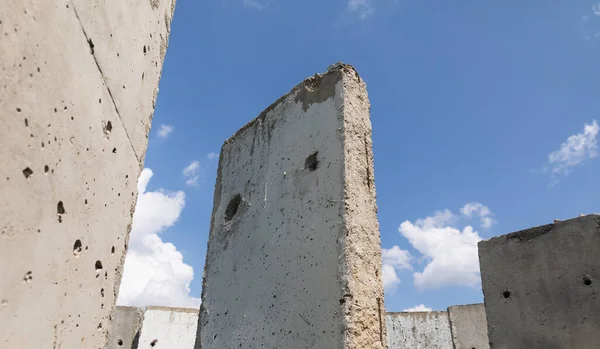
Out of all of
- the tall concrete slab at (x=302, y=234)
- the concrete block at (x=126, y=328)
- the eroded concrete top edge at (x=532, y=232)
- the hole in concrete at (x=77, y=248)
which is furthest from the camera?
the concrete block at (x=126, y=328)

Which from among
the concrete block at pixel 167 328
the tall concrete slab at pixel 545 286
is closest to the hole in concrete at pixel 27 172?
the tall concrete slab at pixel 545 286

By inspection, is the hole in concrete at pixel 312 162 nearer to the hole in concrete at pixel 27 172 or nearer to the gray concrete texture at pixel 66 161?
the gray concrete texture at pixel 66 161

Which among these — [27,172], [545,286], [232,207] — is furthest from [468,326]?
[27,172]

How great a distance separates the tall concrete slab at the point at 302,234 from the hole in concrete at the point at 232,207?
0.03ft

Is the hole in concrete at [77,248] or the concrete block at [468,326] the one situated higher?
the concrete block at [468,326]

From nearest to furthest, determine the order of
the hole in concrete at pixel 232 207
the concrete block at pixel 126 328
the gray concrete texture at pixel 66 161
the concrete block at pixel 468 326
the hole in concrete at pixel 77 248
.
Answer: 1. the gray concrete texture at pixel 66 161
2. the hole in concrete at pixel 77 248
3. the hole in concrete at pixel 232 207
4. the concrete block at pixel 468 326
5. the concrete block at pixel 126 328

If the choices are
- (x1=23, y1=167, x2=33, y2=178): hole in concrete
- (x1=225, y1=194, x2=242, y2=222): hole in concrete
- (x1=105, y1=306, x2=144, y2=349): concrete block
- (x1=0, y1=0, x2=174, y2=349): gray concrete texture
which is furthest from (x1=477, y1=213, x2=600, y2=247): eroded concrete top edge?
(x1=105, y1=306, x2=144, y2=349): concrete block

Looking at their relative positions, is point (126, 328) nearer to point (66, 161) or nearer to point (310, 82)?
point (310, 82)

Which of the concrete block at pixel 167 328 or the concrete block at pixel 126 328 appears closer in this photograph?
the concrete block at pixel 126 328

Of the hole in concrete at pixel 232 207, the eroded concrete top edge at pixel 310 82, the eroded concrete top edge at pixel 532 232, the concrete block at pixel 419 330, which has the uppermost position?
the eroded concrete top edge at pixel 310 82

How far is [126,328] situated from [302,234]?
6937 millimetres

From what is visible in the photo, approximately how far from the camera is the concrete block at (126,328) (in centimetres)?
862

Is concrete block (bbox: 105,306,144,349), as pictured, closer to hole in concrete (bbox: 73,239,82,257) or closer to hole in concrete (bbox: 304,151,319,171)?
hole in concrete (bbox: 304,151,319,171)

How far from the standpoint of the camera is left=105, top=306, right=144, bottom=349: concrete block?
862cm
